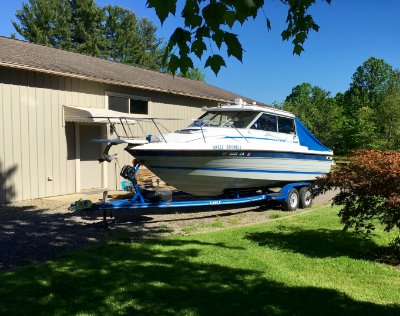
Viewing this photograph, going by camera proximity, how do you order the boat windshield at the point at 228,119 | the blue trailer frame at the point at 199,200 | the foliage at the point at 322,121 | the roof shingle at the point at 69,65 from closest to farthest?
the blue trailer frame at the point at 199,200
the boat windshield at the point at 228,119
the roof shingle at the point at 69,65
the foliage at the point at 322,121

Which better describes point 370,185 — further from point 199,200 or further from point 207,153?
point 199,200

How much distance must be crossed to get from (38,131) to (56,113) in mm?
806

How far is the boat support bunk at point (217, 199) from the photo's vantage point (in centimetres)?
831

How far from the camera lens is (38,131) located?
11.9 meters

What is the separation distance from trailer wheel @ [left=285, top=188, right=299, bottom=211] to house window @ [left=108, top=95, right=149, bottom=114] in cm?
640

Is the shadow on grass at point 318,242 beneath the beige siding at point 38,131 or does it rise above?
beneath

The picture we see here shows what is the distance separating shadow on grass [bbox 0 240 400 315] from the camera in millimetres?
4422

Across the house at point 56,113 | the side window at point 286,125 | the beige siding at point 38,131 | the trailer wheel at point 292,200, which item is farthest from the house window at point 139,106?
the trailer wheel at point 292,200

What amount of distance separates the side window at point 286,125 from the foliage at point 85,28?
120ft

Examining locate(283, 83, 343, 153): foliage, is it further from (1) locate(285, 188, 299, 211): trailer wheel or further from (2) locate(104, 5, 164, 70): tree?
(1) locate(285, 188, 299, 211): trailer wheel

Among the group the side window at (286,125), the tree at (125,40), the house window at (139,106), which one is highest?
the tree at (125,40)

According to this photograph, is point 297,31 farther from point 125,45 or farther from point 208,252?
point 125,45

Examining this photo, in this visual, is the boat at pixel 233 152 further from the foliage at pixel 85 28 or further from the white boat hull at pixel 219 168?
the foliage at pixel 85 28

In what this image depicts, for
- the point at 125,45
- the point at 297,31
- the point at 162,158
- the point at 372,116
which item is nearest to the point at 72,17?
the point at 125,45
